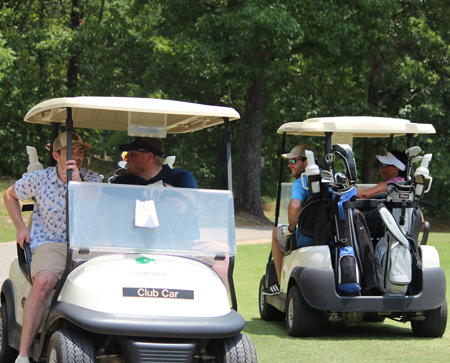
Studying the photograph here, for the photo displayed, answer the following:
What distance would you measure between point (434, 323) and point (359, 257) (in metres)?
0.95

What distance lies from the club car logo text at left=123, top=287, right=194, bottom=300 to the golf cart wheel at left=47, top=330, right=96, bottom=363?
305mm

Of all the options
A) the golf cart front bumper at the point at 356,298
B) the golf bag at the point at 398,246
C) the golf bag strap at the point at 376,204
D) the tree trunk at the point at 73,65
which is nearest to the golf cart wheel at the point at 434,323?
the golf cart front bumper at the point at 356,298

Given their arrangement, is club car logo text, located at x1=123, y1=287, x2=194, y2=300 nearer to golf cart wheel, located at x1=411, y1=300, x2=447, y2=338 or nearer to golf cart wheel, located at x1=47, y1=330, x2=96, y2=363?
golf cart wheel, located at x1=47, y1=330, x2=96, y2=363

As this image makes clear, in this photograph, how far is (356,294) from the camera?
514 centimetres

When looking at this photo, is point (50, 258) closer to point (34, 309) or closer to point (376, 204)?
point (34, 309)

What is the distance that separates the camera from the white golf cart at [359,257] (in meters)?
5.08

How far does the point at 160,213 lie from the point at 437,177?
95.6ft

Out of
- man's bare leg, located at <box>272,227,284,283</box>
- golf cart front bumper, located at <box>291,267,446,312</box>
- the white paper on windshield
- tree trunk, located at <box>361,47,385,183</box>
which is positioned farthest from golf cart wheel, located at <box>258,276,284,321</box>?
tree trunk, located at <box>361,47,385,183</box>

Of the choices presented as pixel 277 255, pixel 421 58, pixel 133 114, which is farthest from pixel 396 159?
pixel 421 58

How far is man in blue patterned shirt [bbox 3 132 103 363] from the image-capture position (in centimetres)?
355

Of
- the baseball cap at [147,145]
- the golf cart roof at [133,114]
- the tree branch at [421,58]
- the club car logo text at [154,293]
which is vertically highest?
the tree branch at [421,58]

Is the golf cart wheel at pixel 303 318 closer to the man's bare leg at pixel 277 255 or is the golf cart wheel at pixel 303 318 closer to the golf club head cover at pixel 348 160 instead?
the man's bare leg at pixel 277 255

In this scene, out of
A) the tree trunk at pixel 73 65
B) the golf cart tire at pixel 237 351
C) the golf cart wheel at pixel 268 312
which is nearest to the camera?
the golf cart tire at pixel 237 351

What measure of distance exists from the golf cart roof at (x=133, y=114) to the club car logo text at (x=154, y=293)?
103 centimetres
